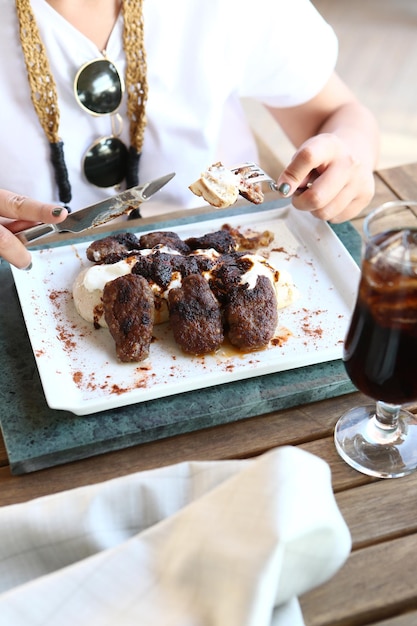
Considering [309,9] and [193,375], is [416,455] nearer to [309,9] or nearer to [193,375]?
[193,375]

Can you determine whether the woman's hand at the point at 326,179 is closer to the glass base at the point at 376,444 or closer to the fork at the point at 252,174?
the fork at the point at 252,174

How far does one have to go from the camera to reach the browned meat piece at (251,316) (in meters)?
1.01

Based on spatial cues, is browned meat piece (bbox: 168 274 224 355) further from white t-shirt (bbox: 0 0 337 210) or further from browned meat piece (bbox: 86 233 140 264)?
white t-shirt (bbox: 0 0 337 210)

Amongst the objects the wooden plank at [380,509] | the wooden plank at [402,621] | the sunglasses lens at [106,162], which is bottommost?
the wooden plank at [402,621]

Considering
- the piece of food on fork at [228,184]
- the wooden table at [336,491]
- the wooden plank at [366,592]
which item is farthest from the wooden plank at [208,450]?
the piece of food on fork at [228,184]

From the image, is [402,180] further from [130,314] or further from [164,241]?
[130,314]

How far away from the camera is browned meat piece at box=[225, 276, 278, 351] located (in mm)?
1006

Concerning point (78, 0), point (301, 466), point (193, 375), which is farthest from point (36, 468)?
point (78, 0)

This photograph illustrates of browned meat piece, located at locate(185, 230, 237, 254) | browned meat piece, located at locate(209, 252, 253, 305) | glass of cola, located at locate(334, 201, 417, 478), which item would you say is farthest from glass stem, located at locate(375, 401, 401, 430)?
browned meat piece, located at locate(185, 230, 237, 254)

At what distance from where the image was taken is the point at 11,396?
97cm

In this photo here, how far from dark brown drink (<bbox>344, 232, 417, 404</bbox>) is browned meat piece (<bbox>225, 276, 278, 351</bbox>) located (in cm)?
19

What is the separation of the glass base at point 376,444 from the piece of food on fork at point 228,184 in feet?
1.24

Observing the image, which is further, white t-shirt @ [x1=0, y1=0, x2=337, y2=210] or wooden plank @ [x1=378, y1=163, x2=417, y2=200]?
wooden plank @ [x1=378, y1=163, x2=417, y2=200]

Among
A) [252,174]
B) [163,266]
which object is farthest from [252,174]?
[163,266]
